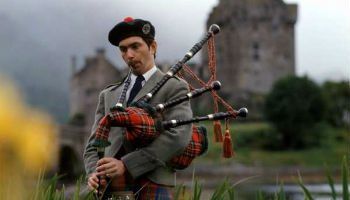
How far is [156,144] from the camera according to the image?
8.82 ft

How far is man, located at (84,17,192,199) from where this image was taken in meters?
2.69

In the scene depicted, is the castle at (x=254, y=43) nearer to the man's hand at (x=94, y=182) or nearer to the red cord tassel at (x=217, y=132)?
the red cord tassel at (x=217, y=132)

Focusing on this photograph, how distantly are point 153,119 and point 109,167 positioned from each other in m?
0.22

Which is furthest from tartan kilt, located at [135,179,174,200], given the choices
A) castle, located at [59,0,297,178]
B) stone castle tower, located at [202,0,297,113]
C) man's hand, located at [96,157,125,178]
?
stone castle tower, located at [202,0,297,113]

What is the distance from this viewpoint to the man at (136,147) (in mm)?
2686

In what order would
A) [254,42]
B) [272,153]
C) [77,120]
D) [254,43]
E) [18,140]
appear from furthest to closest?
[254,42] → [254,43] → [77,120] → [272,153] → [18,140]

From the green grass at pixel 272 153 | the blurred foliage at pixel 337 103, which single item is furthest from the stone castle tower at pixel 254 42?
the green grass at pixel 272 153

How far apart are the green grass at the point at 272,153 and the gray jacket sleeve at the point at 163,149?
136 feet

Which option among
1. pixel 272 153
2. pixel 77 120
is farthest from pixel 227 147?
pixel 77 120

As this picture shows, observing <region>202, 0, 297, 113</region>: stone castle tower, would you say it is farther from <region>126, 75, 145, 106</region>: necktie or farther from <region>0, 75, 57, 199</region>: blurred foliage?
<region>0, 75, 57, 199</region>: blurred foliage

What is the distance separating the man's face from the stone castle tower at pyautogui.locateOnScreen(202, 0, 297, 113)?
214 feet

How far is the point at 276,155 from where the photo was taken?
4734cm

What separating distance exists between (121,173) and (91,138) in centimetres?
29

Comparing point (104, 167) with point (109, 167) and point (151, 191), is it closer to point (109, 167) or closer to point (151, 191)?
point (109, 167)
